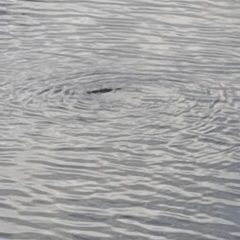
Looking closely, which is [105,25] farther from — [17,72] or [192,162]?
[192,162]

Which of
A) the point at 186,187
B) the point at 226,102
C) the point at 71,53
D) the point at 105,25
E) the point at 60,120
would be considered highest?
the point at 105,25

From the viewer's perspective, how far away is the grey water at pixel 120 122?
3.48 metres

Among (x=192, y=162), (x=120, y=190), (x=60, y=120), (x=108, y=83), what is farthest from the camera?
(x=108, y=83)

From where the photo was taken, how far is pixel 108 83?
479cm

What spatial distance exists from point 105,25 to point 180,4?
0.71 metres

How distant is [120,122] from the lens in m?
4.28

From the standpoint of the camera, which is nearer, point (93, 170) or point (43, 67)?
point (93, 170)

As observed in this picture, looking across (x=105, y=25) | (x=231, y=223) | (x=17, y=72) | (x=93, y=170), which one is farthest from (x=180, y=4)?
(x=231, y=223)

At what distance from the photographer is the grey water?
3.48m

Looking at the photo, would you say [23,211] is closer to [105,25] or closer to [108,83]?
[108,83]

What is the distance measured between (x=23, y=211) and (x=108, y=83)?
1.42m

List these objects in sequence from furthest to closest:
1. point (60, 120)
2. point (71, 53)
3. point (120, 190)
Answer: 1. point (71, 53)
2. point (60, 120)
3. point (120, 190)

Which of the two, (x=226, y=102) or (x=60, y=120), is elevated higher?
(x=226, y=102)

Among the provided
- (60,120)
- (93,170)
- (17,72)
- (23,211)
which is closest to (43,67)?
(17,72)
